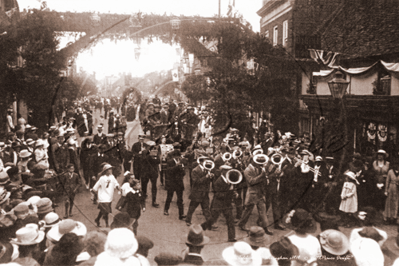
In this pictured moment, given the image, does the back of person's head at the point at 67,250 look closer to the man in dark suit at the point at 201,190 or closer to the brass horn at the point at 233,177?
the man in dark suit at the point at 201,190

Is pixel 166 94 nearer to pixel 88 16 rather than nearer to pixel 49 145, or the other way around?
pixel 88 16

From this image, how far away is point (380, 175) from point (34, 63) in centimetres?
1517

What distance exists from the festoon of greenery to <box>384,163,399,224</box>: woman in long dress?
14.5 meters

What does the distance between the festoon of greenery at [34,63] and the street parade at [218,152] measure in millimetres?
55

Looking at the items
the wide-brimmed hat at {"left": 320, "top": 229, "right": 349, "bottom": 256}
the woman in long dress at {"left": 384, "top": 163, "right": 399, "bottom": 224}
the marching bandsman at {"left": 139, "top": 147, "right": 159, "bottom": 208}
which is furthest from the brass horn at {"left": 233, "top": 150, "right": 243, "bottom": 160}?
the wide-brimmed hat at {"left": 320, "top": 229, "right": 349, "bottom": 256}

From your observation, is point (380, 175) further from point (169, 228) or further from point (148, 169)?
point (148, 169)

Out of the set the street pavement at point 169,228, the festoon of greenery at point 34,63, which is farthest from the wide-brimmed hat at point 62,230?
the festoon of greenery at point 34,63

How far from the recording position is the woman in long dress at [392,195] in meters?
9.20

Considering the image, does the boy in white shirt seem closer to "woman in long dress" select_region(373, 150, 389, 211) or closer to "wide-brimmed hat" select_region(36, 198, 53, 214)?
"wide-brimmed hat" select_region(36, 198, 53, 214)

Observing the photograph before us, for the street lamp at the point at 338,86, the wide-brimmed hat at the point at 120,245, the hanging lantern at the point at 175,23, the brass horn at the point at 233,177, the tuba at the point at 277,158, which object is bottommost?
the brass horn at the point at 233,177

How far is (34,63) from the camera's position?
17.0m

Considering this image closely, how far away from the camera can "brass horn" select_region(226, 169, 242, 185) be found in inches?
330

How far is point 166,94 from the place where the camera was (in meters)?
27.8

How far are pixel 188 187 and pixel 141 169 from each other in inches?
118
